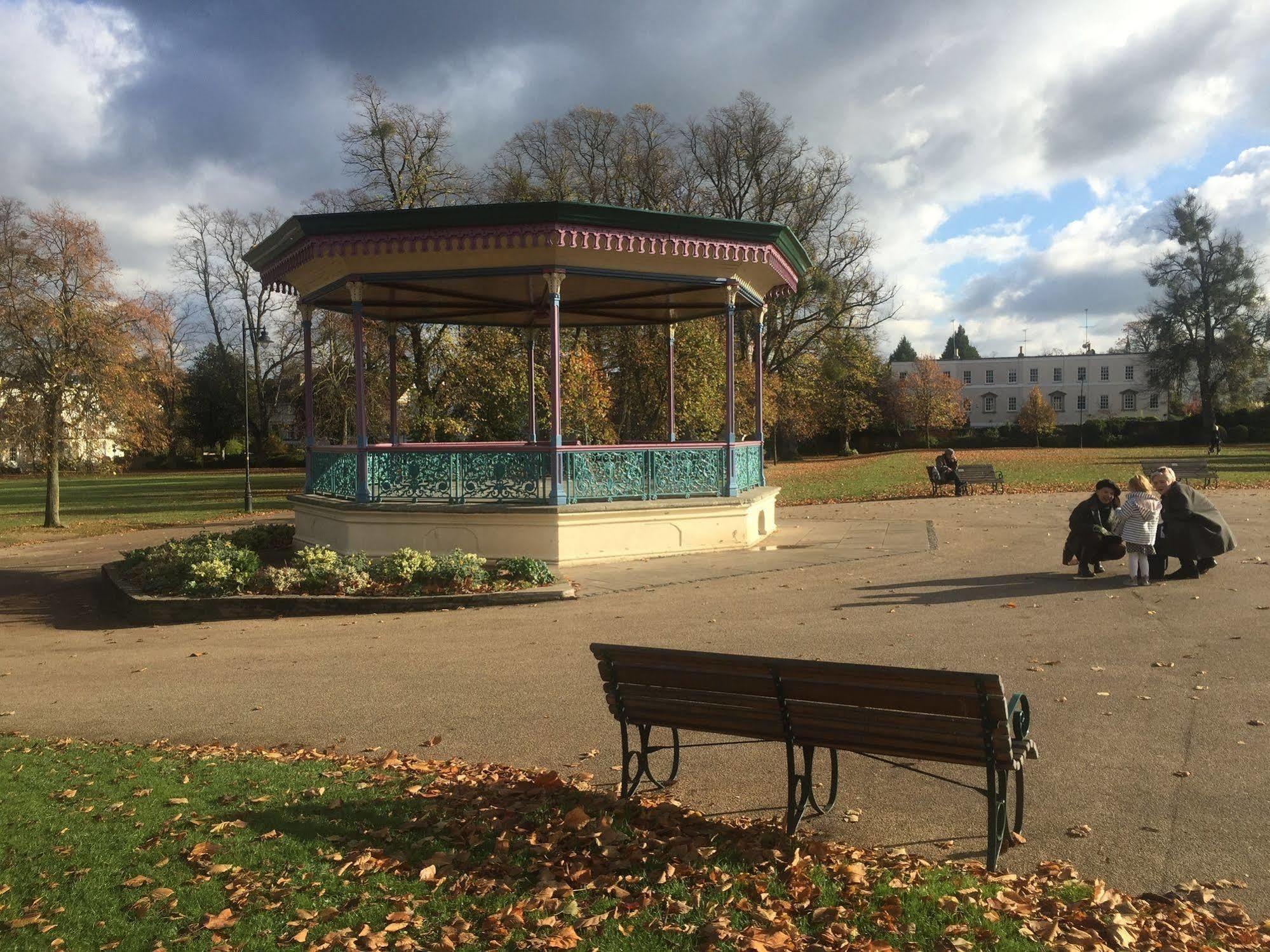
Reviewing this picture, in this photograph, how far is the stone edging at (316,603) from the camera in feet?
37.8

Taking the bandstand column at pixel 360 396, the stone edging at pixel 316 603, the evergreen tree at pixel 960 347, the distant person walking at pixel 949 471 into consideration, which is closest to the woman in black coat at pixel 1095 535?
the stone edging at pixel 316 603

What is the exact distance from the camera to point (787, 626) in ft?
31.4

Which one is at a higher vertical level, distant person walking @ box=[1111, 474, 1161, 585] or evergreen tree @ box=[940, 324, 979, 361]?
evergreen tree @ box=[940, 324, 979, 361]

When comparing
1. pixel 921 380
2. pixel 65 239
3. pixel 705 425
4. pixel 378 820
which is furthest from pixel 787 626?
pixel 921 380

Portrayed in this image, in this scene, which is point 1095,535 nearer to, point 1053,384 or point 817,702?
point 817,702

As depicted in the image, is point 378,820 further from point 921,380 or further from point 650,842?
point 921,380

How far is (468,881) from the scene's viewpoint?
409cm

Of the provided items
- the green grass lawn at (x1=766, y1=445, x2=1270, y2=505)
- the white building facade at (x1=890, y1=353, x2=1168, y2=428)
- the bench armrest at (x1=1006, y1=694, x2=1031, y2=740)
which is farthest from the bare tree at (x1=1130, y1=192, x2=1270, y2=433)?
the bench armrest at (x1=1006, y1=694, x2=1031, y2=740)

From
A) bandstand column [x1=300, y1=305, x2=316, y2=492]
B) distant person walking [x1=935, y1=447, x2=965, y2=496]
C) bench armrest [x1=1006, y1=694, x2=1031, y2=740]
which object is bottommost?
bench armrest [x1=1006, y1=694, x2=1031, y2=740]

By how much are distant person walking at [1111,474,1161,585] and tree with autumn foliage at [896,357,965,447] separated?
6875 centimetres

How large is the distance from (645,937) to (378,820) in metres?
1.82

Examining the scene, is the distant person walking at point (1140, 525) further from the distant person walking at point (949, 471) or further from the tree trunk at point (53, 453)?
the tree trunk at point (53, 453)

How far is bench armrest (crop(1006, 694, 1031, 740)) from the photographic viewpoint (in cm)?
460

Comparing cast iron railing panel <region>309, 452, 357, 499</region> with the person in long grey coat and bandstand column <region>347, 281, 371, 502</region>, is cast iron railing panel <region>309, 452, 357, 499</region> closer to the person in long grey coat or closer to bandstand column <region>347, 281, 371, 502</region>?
bandstand column <region>347, 281, 371, 502</region>
